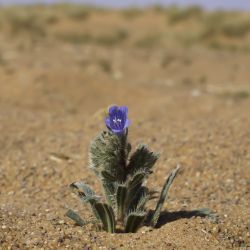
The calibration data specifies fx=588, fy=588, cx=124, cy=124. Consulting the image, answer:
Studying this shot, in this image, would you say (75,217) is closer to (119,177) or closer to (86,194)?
(86,194)

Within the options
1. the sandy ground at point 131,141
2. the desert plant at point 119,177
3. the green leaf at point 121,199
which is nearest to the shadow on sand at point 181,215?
the sandy ground at point 131,141

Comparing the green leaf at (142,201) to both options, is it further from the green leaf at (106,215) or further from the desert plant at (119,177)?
the green leaf at (106,215)

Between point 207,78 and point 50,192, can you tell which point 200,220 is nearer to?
point 50,192

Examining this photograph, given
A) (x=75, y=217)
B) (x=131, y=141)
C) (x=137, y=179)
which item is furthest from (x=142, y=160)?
(x=131, y=141)

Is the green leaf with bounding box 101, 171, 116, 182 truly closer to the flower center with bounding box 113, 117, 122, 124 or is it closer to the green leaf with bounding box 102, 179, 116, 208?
the green leaf with bounding box 102, 179, 116, 208

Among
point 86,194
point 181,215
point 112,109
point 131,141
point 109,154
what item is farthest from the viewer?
point 131,141
